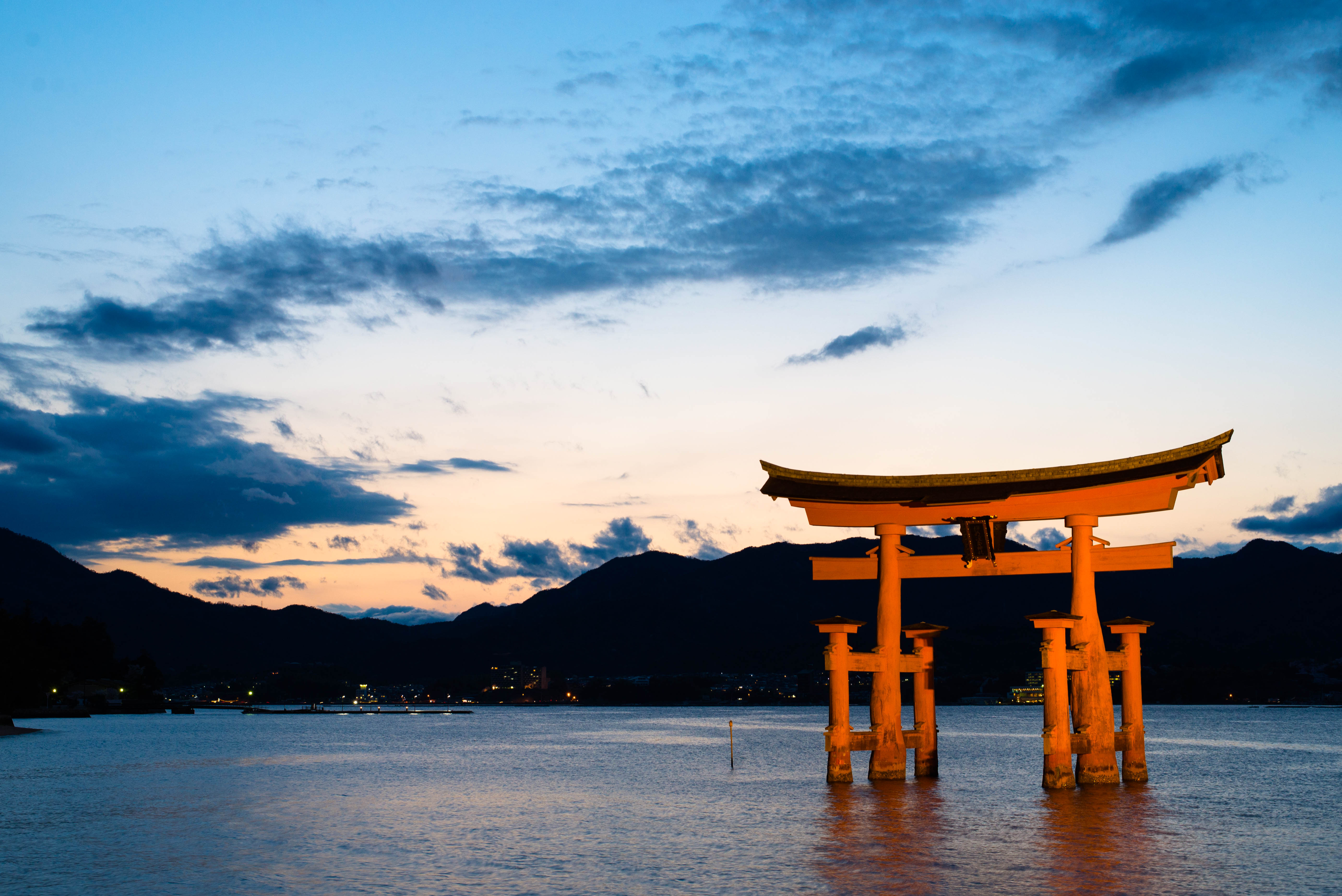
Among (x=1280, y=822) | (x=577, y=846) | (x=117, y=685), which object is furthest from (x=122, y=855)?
(x=117, y=685)

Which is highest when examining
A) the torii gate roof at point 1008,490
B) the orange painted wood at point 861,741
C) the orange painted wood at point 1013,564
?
the torii gate roof at point 1008,490

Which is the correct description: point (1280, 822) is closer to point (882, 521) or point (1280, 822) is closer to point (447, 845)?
point (882, 521)

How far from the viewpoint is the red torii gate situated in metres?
28.4

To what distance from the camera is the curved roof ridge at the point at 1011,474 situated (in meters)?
26.9

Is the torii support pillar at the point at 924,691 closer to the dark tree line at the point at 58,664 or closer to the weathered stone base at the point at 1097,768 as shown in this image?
the weathered stone base at the point at 1097,768

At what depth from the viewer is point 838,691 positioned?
30406 mm

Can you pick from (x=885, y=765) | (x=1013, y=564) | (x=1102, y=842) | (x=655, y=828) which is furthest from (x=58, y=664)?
(x=1102, y=842)

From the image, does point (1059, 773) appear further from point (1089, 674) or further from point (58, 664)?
point (58, 664)

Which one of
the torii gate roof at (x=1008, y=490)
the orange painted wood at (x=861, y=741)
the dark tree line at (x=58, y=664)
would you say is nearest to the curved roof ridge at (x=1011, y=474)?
the torii gate roof at (x=1008, y=490)

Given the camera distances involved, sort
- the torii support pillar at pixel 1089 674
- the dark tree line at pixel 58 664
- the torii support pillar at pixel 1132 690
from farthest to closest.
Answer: the dark tree line at pixel 58 664, the torii support pillar at pixel 1132 690, the torii support pillar at pixel 1089 674

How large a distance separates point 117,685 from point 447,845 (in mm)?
179458

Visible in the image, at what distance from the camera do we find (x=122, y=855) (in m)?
26.5

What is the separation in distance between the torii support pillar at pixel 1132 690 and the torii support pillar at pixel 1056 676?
2348 millimetres

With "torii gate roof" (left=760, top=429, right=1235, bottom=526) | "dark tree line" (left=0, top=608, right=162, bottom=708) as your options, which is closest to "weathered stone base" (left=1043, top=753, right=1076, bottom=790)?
"torii gate roof" (left=760, top=429, right=1235, bottom=526)
